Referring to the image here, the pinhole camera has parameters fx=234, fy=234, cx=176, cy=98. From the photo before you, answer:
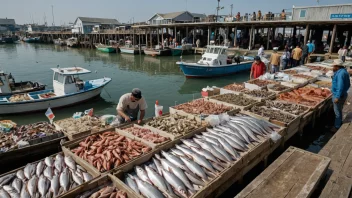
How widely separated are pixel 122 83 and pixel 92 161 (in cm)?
1703

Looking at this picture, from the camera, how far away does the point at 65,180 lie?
4.12m

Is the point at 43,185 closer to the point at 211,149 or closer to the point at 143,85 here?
the point at 211,149

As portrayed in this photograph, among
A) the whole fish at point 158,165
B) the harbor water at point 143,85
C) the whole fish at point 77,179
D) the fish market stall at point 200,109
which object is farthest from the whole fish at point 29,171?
the harbor water at point 143,85

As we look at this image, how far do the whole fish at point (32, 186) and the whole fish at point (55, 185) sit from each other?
0.26m

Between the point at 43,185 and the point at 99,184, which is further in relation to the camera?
the point at 43,185

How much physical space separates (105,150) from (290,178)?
352 cm

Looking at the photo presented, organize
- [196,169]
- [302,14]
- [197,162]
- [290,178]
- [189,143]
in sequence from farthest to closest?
1. [302,14]
2. [189,143]
3. [197,162]
4. [196,169]
5. [290,178]

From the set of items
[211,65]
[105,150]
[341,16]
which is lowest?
[105,150]

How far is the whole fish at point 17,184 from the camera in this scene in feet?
13.3

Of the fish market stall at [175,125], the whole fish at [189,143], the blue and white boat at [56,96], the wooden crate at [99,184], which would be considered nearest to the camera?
the wooden crate at [99,184]

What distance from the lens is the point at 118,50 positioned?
4519 cm

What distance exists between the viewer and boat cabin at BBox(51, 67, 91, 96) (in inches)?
512

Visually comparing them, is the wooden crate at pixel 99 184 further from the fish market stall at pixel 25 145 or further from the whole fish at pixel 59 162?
the fish market stall at pixel 25 145

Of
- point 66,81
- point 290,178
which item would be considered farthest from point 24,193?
point 66,81
